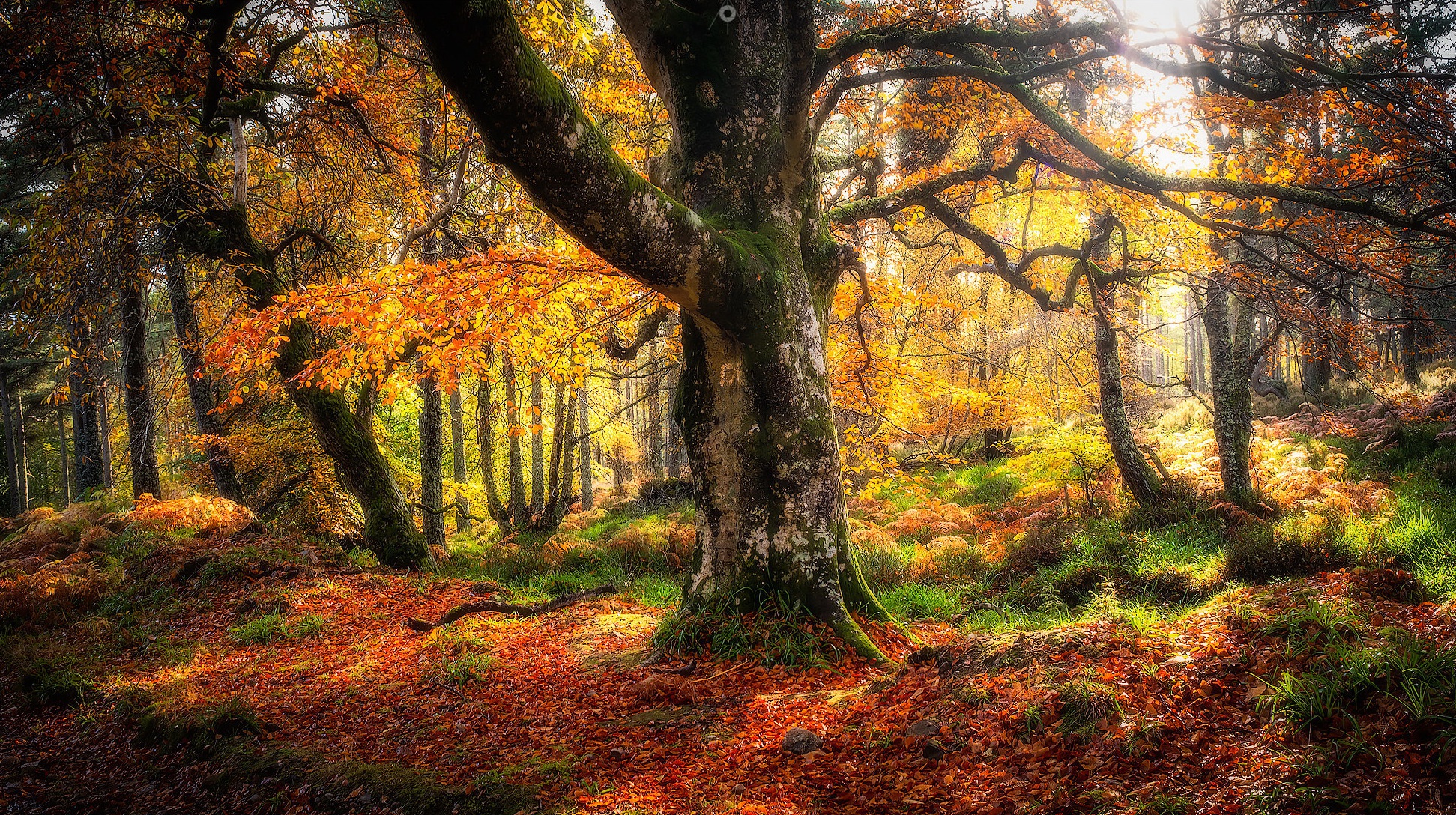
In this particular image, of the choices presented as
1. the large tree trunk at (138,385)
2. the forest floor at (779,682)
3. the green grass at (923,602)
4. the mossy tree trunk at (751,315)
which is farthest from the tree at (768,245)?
the large tree trunk at (138,385)

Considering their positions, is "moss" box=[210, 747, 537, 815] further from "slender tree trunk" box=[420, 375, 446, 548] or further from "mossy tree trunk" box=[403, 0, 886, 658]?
"slender tree trunk" box=[420, 375, 446, 548]

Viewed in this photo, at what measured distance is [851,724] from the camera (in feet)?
10.1

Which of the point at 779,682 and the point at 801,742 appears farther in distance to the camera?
the point at 779,682

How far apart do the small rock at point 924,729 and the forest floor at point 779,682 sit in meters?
→ 0.03

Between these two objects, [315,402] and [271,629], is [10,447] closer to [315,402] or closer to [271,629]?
[315,402]

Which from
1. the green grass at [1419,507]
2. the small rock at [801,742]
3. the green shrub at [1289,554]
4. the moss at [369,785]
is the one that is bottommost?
the moss at [369,785]

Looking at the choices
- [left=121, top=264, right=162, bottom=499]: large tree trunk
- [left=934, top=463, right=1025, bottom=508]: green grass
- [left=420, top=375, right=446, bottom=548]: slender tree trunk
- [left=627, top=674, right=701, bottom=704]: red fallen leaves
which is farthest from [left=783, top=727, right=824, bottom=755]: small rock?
[left=934, top=463, right=1025, bottom=508]: green grass

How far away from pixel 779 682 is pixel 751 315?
233 cm

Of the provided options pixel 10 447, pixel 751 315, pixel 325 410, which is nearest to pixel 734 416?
pixel 751 315

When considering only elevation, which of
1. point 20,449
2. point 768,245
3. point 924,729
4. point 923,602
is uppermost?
point 768,245

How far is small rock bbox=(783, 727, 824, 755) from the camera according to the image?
2.93 m

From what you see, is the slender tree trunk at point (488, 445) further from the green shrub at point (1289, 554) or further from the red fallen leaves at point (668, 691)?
the green shrub at point (1289, 554)

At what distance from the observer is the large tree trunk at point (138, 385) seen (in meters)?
6.07

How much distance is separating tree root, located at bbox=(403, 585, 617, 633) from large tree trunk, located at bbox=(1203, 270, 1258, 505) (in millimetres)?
8709
